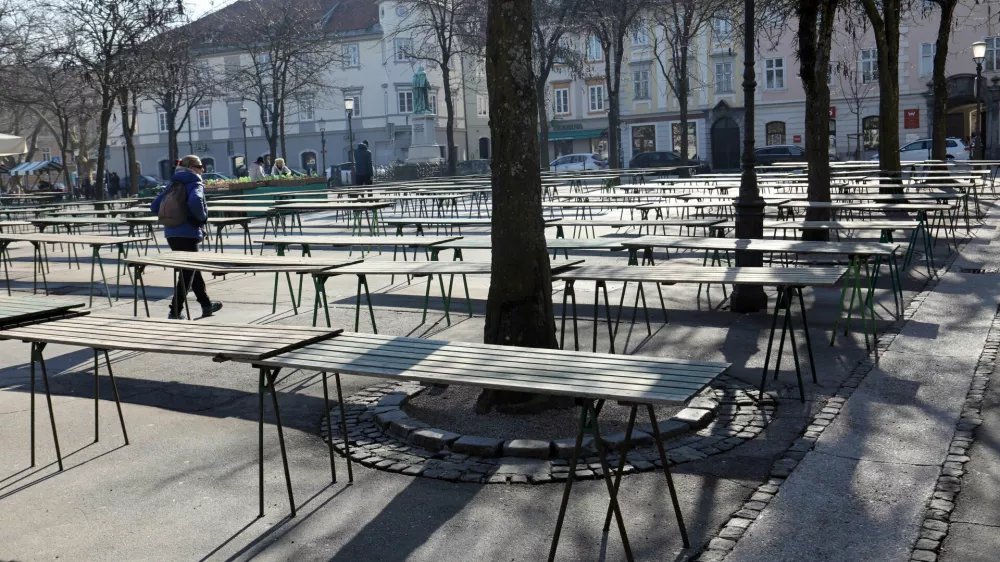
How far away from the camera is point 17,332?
19.5 ft

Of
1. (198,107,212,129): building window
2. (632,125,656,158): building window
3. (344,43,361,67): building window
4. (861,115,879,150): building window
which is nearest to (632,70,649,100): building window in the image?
(632,125,656,158): building window

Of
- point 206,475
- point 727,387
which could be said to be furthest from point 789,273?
point 206,475

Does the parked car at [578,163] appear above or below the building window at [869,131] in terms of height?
below

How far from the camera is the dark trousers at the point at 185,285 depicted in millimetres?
10484

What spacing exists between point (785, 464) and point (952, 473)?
783mm

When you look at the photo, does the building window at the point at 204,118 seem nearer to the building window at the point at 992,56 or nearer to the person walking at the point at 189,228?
the building window at the point at 992,56

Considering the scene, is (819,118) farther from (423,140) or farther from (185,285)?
(423,140)

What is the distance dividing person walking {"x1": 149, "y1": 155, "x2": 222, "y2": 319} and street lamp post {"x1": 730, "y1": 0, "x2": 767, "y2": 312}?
5314 millimetres

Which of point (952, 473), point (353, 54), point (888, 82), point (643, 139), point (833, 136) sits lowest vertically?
point (952, 473)

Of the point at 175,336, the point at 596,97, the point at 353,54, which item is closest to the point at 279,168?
the point at 175,336

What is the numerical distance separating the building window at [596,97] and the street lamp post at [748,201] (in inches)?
2165

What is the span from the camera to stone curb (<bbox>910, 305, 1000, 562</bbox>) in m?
4.26

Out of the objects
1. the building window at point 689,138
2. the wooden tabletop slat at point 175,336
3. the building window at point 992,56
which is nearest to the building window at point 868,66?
the building window at point 992,56

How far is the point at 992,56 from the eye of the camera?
2024 inches
